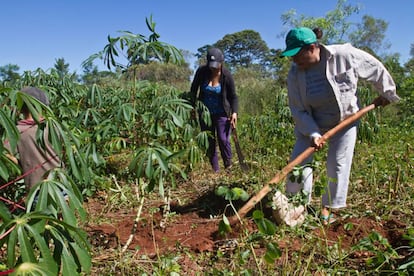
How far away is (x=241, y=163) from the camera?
3617 mm

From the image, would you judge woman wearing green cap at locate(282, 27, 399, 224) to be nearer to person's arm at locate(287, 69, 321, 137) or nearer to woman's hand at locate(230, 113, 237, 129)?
person's arm at locate(287, 69, 321, 137)

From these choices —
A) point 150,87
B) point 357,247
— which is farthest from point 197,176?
point 357,247

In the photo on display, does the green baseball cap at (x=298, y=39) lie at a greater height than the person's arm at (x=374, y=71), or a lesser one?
greater

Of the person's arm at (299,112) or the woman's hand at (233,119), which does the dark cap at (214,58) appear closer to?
the woman's hand at (233,119)

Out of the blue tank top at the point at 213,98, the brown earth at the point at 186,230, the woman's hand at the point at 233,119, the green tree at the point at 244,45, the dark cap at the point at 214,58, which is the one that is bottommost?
the brown earth at the point at 186,230

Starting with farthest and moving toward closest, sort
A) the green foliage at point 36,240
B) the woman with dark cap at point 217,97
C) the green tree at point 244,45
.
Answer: the green tree at point 244,45
the woman with dark cap at point 217,97
the green foliage at point 36,240

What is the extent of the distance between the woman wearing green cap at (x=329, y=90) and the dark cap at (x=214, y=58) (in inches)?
40.1

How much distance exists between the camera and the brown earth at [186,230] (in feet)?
7.11

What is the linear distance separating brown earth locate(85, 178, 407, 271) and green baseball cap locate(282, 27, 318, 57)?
38.5 inches

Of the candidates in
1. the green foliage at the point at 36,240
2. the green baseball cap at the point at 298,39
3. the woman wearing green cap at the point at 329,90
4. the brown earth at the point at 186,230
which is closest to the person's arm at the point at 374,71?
the woman wearing green cap at the point at 329,90

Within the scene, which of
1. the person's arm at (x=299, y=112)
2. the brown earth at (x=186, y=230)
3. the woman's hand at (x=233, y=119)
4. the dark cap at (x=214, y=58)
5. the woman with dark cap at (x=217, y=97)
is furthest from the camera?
the woman's hand at (x=233, y=119)

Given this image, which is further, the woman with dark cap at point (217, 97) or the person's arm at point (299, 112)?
the woman with dark cap at point (217, 97)

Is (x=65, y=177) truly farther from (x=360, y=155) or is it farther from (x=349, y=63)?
(x=360, y=155)

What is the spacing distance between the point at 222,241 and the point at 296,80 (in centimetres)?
110
